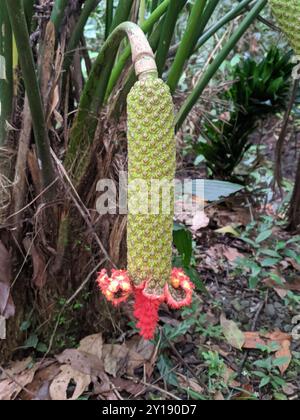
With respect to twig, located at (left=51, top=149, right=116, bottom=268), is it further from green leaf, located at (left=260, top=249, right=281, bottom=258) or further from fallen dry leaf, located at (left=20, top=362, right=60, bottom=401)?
green leaf, located at (left=260, top=249, right=281, bottom=258)

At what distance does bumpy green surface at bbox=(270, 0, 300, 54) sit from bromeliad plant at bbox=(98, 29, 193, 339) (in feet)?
0.53

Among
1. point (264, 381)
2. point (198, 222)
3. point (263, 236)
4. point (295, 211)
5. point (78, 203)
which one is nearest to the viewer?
point (78, 203)

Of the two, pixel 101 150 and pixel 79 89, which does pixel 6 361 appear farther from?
pixel 79 89

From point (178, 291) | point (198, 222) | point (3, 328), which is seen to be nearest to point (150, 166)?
point (178, 291)

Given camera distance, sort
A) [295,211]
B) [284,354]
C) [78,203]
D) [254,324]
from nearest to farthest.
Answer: [78,203], [284,354], [254,324], [295,211]

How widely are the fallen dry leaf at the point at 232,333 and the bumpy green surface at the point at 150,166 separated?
0.70m

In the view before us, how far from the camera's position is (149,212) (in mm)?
577

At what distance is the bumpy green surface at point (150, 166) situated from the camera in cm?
54

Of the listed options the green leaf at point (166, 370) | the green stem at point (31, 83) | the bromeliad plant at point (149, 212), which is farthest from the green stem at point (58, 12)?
the green leaf at point (166, 370)

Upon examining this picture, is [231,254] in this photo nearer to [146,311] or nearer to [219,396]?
[219,396]

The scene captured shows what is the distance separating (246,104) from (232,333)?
1014mm

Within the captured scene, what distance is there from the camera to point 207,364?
1.16m

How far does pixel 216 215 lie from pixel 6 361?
1070 mm

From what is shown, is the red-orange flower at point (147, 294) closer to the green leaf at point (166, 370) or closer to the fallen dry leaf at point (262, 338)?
the green leaf at point (166, 370)
